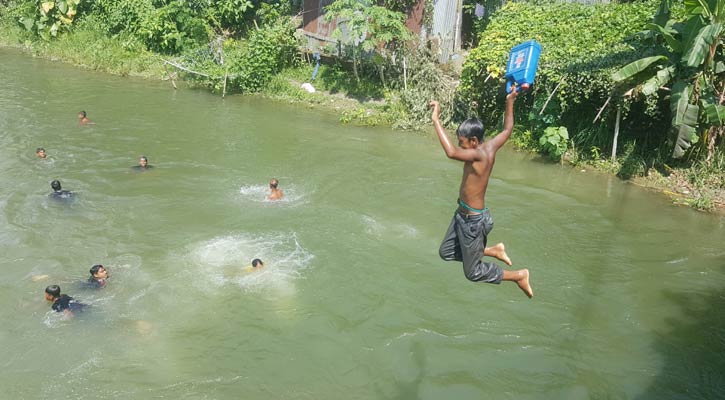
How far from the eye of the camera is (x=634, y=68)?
1104 centimetres

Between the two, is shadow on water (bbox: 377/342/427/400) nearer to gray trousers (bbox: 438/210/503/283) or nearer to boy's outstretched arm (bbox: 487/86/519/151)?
gray trousers (bbox: 438/210/503/283)

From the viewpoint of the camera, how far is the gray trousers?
5586 mm

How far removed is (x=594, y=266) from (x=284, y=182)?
6.32m

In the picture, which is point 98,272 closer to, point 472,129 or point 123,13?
point 472,129

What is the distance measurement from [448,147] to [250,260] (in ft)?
16.9

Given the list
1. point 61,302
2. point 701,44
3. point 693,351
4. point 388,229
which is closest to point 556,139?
point 701,44

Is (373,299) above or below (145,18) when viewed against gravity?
below

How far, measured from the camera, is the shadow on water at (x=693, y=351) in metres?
6.48

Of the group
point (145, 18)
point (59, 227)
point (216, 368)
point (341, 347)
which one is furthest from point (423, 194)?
point (145, 18)

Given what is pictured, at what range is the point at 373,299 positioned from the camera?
26.9 ft

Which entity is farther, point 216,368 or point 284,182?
point 284,182

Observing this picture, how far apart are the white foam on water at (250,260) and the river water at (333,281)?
37mm

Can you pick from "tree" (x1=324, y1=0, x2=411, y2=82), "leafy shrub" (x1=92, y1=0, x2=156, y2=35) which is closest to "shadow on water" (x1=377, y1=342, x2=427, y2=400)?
"tree" (x1=324, y1=0, x2=411, y2=82)

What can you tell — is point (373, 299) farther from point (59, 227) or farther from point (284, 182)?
point (59, 227)
